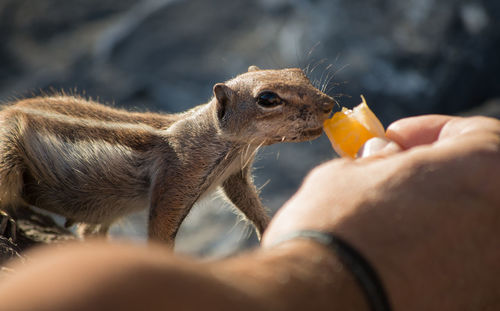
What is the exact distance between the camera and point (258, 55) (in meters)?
5.69

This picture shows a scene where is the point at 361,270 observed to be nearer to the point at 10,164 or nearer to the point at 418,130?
the point at 418,130

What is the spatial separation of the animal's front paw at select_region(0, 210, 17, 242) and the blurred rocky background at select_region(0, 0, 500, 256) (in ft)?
6.50

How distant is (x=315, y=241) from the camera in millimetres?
870

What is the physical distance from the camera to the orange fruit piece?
1.58m

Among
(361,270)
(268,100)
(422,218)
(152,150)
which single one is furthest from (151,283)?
(152,150)

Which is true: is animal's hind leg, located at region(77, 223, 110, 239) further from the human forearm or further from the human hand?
the human forearm

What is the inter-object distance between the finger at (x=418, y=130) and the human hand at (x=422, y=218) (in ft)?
0.87

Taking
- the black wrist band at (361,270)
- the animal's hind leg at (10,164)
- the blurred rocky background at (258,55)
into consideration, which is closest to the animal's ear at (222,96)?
the animal's hind leg at (10,164)

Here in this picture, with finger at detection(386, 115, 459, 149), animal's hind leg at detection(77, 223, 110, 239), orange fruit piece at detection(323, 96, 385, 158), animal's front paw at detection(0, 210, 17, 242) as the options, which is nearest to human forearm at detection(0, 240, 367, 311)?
finger at detection(386, 115, 459, 149)

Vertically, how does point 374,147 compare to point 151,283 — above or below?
below

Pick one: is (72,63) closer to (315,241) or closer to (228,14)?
(228,14)

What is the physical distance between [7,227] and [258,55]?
390 cm

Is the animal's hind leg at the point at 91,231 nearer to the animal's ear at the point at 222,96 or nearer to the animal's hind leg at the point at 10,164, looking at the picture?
the animal's hind leg at the point at 10,164

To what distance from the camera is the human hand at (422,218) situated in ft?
2.94
